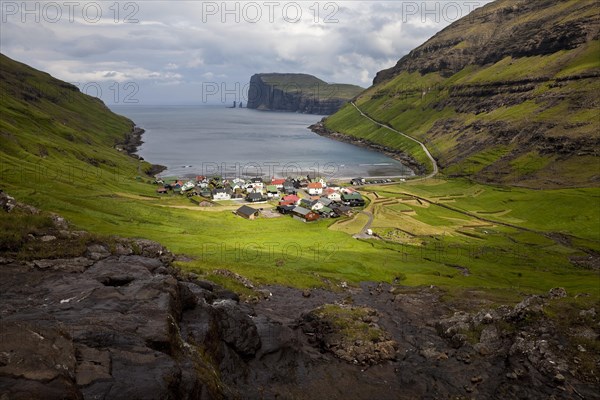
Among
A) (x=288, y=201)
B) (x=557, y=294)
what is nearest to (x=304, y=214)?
(x=288, y=201)

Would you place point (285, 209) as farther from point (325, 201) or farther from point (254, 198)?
point (254, 198)

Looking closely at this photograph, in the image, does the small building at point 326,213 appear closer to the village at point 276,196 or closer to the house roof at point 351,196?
the village at point 276,196

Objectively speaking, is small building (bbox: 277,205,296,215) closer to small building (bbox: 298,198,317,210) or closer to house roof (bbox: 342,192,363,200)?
small building (bbox: 298,198,317,210)

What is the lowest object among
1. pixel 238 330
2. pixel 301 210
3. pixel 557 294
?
pixel 301 210

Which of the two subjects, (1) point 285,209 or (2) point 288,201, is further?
(2) point 288,201

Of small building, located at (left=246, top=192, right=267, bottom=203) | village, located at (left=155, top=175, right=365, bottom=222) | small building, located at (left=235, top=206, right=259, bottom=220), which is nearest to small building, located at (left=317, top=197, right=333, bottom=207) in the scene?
village, located at (left=155, top=175, right=365, bottom=222)

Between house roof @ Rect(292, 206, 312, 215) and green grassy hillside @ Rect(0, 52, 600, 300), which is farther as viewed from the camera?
house roof @ Rect(292, 206, 312, 215)

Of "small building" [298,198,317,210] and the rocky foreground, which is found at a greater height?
the rocky foreground

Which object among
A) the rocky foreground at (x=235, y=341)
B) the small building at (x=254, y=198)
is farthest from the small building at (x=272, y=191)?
the rocky foreground at (x=235, y=341)
